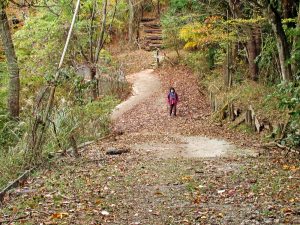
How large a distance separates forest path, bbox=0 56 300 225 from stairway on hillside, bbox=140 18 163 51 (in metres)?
26.3

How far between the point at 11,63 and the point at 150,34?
90.8ft

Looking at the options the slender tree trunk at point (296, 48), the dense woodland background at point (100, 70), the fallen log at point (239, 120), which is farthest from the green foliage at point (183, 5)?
the slender tree trunk at point (296, 48)

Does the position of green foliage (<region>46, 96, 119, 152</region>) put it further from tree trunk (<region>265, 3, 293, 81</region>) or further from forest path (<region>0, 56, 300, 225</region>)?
tree trunk (<region>265, 3, 293, 81</region>)

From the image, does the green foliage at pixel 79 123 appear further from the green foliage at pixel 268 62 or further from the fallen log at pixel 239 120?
the green foliage at pixel 268 62

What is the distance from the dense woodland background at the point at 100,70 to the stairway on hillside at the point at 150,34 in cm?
676

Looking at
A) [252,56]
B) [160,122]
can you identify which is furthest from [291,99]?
[160,122]

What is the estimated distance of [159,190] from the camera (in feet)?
27.7

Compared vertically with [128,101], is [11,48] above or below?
above

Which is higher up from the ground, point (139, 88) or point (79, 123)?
point (79, 123)

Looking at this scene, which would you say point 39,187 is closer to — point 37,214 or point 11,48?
point 37,214

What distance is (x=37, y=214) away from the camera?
22.2ft

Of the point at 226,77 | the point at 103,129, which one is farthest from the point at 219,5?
the point at 103,129

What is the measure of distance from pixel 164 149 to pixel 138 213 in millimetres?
7500

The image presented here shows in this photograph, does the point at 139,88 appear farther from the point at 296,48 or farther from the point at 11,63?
the point at 296,48
